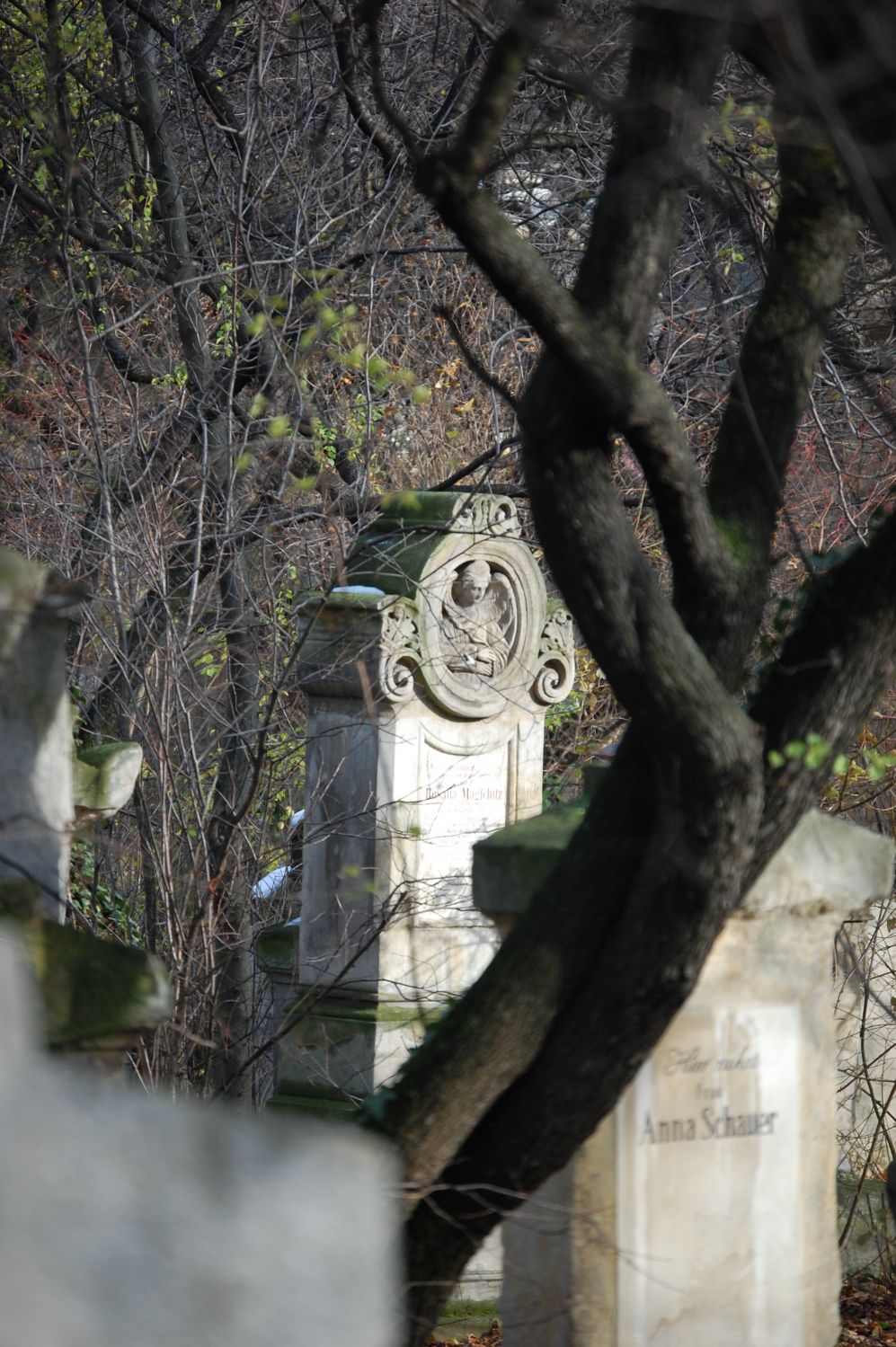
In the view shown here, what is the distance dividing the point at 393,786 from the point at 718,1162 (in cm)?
412

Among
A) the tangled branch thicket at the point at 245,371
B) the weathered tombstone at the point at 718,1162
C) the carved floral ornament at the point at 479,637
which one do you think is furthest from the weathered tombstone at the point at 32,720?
the carved floral ornament at the point at 479,637

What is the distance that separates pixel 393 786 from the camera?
25.5ft

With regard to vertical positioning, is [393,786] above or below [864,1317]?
above

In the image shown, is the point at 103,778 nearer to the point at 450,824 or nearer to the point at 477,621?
the point at 450,824

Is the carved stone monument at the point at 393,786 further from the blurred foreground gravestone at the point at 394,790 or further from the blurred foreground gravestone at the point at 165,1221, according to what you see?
the blurred foreground gravestone at the point at 165,1221

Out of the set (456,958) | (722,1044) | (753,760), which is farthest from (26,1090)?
(456,958)

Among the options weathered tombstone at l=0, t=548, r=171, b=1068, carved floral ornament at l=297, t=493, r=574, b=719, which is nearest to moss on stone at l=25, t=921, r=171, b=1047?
weathered tombstone at l=0, t=548, r=171, b=1068

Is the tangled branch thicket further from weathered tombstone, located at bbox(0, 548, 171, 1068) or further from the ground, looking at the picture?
weathered tombstone, located at bbox(0, 548, 171, 1068)

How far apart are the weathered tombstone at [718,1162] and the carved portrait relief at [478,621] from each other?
414cm

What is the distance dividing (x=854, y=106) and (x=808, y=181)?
0.58ft

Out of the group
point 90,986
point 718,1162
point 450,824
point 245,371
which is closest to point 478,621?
point 450,824

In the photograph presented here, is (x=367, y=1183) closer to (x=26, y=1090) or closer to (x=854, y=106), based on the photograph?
(x=26, y=1090)

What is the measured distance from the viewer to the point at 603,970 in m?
3.42

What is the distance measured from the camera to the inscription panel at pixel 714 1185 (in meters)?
3.68
